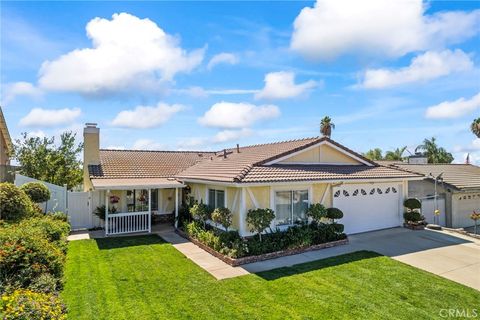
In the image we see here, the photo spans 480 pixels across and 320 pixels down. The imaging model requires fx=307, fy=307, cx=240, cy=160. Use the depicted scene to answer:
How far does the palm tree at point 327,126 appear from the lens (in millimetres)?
41062

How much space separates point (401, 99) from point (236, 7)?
11.9 meters

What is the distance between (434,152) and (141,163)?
41799 mm

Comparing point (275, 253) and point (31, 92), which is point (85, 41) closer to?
point (31, 92)

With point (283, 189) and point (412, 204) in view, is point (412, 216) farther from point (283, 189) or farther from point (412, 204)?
point (283, 189)

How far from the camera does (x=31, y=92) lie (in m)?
14.7

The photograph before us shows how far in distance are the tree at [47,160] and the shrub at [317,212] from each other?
19222 millimetres

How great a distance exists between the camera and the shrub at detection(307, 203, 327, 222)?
1430 centimetres

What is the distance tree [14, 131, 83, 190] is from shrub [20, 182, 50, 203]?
646 cm

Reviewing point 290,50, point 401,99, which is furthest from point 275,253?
point 401,99

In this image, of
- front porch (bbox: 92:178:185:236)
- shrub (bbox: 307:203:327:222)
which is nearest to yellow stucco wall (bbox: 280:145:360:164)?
shrub (bbox: 307:203:327:222)

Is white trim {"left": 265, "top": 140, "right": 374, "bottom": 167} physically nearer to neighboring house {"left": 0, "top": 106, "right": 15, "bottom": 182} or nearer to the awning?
the awning

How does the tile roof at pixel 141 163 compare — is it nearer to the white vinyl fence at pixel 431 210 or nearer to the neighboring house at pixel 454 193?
the neighboring house at pixel 454 193

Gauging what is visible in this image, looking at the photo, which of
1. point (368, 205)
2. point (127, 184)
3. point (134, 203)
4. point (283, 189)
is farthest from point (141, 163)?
point (368, 205)

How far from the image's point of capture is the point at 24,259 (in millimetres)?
8469
